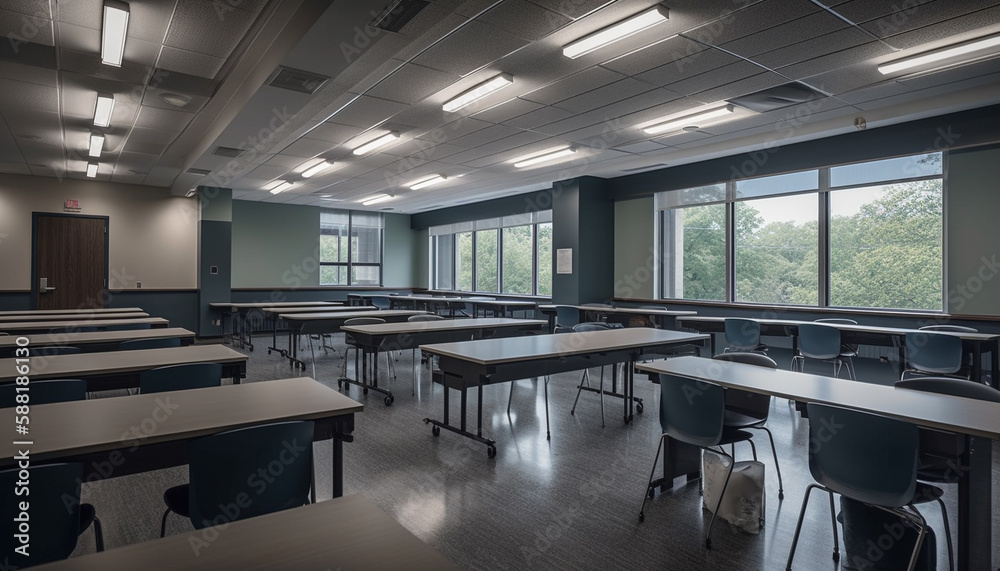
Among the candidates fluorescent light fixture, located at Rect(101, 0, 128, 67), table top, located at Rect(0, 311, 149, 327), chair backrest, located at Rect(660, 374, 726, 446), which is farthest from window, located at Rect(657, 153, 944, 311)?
table top, located at Rect(0, 311, 149, 327)

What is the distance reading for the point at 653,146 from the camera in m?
6.99

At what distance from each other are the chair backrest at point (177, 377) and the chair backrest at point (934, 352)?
5.72 m

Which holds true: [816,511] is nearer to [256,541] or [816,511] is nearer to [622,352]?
[622,352]

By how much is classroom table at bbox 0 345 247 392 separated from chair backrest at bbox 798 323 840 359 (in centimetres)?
543

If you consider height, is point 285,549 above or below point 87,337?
below

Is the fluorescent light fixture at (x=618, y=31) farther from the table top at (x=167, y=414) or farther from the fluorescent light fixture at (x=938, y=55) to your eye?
the table top at (x=167, y=414)

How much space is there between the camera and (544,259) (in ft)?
35.8

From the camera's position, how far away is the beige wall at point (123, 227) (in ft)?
28.2

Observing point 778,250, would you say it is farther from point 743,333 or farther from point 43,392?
point 43,392

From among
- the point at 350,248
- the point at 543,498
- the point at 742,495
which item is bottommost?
the point at 543,498

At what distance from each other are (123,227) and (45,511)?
9.93 metres

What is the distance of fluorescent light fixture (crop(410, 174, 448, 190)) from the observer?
8930 mm

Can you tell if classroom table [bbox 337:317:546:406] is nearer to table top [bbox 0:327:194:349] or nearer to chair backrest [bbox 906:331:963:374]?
table top [bbox 0:327:194:349]

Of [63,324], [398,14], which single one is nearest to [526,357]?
[398,14]
